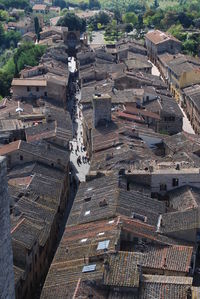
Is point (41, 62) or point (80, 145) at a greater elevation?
point (41, 62)

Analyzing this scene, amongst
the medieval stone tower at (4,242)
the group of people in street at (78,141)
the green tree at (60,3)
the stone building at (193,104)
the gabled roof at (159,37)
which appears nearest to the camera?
the medieval stone tower at (4,242)

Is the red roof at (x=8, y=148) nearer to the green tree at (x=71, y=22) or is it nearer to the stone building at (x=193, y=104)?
the stone building at (x=193, y=104)

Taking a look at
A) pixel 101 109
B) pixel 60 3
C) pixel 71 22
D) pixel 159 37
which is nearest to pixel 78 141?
pixel 101 109

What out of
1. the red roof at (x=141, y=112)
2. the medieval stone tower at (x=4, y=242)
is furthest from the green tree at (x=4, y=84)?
the medieval stone tower at (x=4, y=242)

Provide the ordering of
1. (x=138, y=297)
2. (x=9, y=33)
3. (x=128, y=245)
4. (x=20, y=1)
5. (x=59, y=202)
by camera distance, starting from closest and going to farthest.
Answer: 1. (x=138, y=297)
2. (x=128, y=245)
3. (x=59, y=202)
4. (x=9, y=33)
5. (x=20, y=1)

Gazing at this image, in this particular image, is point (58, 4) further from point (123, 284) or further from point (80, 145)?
point (123, 284)

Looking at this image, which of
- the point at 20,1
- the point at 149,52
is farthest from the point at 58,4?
the point at 149,52

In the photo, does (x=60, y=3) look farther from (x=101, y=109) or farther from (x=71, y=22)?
(x=101, y=109)
